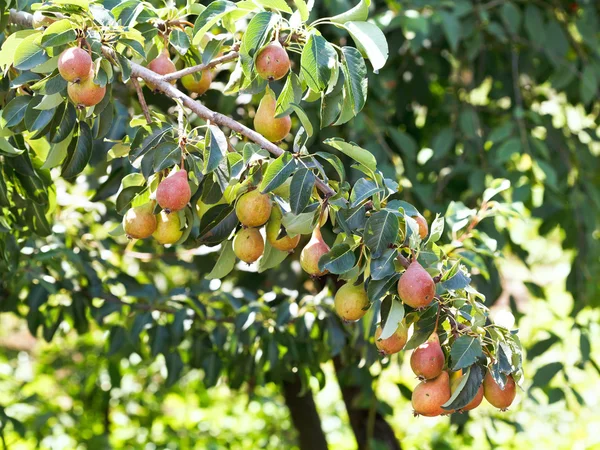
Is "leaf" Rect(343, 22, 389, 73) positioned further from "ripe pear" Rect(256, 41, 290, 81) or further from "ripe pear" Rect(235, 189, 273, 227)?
"ripe pear" Rect(235, 189, 273, 227)

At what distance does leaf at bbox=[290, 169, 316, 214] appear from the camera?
0.89 m

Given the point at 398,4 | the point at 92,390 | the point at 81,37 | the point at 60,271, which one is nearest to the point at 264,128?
the point at 81,37

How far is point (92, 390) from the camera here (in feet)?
9.18

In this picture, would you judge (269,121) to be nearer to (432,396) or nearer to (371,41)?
(371,41)

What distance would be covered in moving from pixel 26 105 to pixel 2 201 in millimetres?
187

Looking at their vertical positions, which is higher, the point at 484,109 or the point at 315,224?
the point at 315,224

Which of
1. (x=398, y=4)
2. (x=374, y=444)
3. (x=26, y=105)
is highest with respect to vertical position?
(x=26, y=105)

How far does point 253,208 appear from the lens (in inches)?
36.7

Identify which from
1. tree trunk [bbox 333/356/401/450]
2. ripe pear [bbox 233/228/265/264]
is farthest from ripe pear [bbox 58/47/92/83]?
tree trunk [bbox 333/356/401/450]

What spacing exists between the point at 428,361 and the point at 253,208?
0.26 m

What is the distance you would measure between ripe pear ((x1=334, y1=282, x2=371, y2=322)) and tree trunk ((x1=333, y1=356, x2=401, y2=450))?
57.9 inches

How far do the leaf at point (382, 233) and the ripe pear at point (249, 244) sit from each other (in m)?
0.14

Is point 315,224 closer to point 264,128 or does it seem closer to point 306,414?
point 264,128

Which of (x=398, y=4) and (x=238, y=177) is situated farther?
(x=398, y=4)
